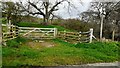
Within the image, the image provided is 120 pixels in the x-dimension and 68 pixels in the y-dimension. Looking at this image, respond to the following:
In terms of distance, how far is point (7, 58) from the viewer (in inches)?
139

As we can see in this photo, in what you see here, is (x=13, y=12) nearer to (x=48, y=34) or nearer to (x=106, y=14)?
(x=48, y=34)

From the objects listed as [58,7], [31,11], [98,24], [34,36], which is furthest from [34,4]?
[98,24]

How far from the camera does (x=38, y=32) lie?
6012mm

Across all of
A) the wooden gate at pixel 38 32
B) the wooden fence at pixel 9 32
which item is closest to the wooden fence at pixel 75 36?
the wooden gate at pixel 38 32

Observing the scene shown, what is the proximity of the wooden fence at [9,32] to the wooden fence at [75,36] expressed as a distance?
4.61ft

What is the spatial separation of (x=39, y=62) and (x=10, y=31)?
186cm

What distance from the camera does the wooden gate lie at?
577cm

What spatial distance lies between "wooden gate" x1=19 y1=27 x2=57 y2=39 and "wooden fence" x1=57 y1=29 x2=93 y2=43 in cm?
25

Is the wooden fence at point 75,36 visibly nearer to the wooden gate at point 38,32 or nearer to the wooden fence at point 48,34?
the wooden fence at point 48,34

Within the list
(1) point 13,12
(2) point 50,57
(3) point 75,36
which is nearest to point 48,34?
(3) point 75,36

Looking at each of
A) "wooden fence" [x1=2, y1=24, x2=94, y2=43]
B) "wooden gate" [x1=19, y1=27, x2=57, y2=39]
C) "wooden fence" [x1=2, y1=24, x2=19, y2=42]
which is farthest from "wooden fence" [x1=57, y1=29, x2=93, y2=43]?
"wooden fence" [x1=2, y1=24, x2=19, y2=42]

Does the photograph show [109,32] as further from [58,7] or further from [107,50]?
[58,7]

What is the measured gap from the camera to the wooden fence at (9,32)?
4665 mm

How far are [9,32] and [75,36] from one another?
211 centimetres
